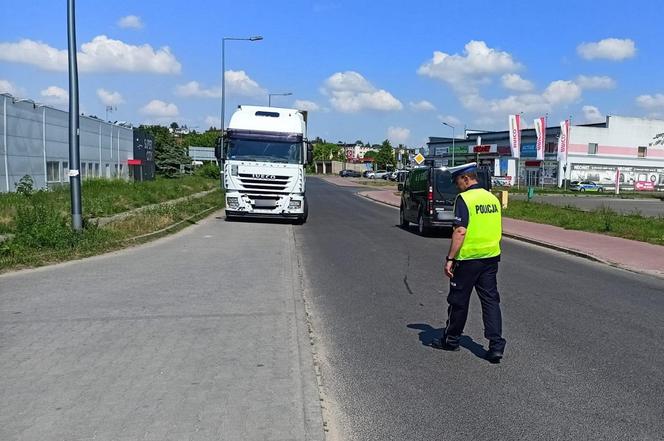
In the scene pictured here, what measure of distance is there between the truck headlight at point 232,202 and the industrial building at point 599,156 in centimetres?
5658

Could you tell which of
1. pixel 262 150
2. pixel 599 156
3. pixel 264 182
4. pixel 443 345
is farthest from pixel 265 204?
pixel 599 156

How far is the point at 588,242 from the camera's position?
52.3 ft

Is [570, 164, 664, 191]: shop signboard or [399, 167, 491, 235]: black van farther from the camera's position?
[570, 164, 664, 191]: shop signboard

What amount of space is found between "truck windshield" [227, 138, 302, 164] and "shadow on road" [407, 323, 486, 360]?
43.3 ft

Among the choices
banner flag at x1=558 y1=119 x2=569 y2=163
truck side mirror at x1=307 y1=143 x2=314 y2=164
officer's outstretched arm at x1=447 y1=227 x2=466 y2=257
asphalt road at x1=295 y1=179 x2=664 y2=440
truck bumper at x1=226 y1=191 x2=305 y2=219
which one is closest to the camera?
asphalt road at x1=295 y1=179 x2=664 y2=440

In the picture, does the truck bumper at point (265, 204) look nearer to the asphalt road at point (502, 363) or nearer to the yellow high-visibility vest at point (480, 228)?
the asphalt road at point (502, 363)

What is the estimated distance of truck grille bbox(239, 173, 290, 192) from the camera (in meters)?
19.0

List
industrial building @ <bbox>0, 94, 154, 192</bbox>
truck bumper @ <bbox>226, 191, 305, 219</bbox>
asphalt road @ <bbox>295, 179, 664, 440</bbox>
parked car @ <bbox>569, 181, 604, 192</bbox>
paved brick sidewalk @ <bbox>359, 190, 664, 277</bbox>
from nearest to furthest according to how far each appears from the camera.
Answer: asphalt road @ <bbox>295, 179, 664, 440</bbox>
paved brick sidewalk @ <bbox>359, 190, 664, 277</bbox>
truck bumper @ <bbox>226, 191, 305, 219</bbox>
industrial building @ <bbox>0, 94, 154, 192</bbox>
parked car @ <bbox>569, 181, 604, 192</bbox>

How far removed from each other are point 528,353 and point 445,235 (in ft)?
42.1

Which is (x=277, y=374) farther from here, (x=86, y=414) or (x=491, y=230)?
(x=491, y=230)

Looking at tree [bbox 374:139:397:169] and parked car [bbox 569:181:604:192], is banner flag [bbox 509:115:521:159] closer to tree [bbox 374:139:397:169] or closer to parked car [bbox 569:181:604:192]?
parked car [bbox 569:181:604:192]

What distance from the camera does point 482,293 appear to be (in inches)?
215

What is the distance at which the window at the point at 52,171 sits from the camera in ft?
111

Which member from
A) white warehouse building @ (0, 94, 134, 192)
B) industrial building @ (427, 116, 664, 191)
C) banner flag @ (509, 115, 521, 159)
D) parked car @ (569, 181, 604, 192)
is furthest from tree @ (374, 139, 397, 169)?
white warehouse building @ (0, 94, 134, 192)
